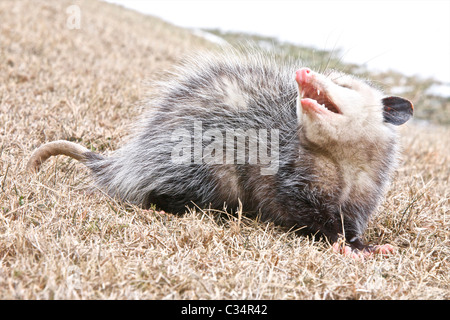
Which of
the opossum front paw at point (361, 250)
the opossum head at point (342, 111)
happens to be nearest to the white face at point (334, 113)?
the opossum head at point (342, 111)

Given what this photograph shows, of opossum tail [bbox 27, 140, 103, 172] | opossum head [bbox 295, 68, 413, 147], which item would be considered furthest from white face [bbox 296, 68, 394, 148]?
opossum tail [bbox 27, 140, 103, 172]

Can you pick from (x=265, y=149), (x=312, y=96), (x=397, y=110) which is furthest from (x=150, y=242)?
(x=397, y=110)

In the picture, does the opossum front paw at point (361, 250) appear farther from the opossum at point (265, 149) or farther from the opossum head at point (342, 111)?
the opossum head at point (342, 111)

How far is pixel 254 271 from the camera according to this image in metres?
1.48

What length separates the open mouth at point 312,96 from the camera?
1.77m

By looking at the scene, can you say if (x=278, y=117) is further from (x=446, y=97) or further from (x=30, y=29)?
(x=446, y=97)

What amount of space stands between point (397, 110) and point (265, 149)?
2.13ft

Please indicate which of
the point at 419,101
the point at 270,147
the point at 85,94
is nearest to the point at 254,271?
the point at 270,147

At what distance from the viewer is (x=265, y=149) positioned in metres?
2.06

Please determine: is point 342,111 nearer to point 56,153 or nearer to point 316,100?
point 316,100

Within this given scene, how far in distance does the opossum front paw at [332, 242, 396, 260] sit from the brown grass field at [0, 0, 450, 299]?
4 centimetres

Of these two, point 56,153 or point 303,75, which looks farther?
point 56,153

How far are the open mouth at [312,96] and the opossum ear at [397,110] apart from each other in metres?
0.31
